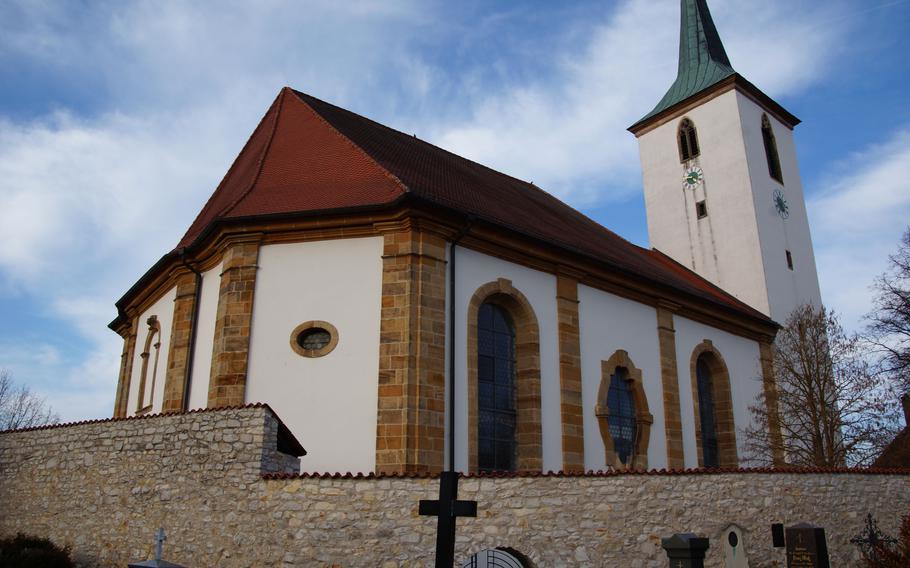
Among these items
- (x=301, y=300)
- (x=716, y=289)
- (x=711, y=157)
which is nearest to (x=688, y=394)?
(x=716, y=289)

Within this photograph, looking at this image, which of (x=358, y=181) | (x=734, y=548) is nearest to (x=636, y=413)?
(x=734, y=548)

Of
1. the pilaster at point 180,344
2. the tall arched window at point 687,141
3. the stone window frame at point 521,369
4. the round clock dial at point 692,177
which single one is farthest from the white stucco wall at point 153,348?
the tall arched window at point 687,141

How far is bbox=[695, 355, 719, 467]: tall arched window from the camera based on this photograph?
58.8 feet

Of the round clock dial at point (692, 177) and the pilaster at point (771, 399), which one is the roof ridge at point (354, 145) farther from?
the round clock dial at point (692, 177)

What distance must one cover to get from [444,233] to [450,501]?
661cm

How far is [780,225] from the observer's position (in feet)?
80.0

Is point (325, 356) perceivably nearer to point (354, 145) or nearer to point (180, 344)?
point (180, 344)

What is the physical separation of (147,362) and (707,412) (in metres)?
12.9

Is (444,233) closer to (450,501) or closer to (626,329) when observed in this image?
(626,329)

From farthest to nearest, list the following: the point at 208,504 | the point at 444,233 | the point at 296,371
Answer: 1. the point at 444,233
2. the point at 296,371
3. the point at 208,504

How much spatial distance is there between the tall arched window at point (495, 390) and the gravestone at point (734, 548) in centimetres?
420

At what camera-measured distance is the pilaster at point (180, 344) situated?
12859 millimetres

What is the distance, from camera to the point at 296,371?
11.8m

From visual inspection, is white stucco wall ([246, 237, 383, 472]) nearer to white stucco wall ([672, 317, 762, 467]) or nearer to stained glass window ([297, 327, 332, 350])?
stained glass window ([297, 327, 332, 350])
